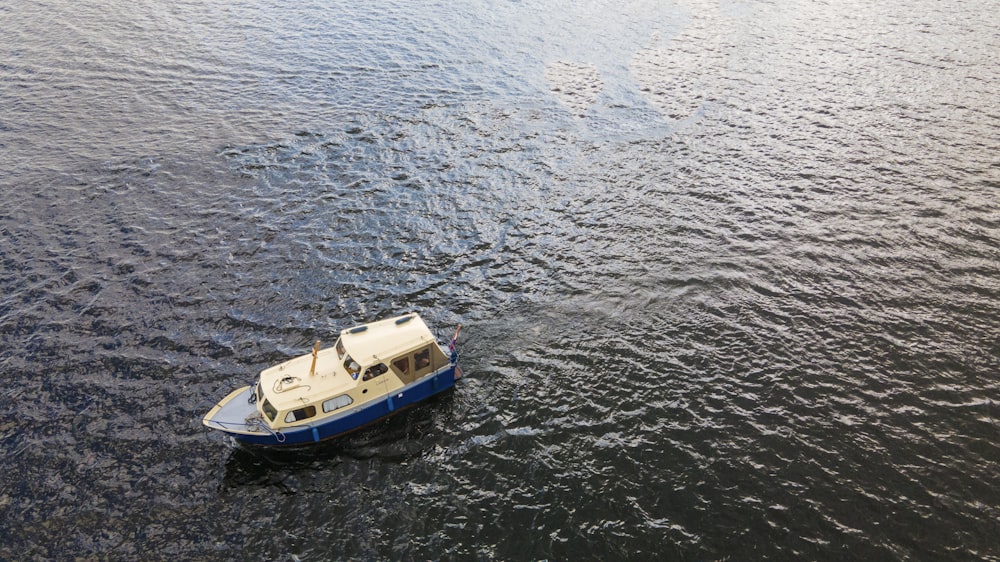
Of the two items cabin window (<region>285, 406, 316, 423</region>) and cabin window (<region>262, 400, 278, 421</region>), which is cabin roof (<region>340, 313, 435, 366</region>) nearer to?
cabin window (<region>285, 406, 316, 423</region>)

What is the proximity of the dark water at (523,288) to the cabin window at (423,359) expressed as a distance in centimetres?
230

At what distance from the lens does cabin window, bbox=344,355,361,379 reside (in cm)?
2930

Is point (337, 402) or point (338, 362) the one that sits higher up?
point (338, 362)

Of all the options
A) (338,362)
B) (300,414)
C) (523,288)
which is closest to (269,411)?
(300,414)

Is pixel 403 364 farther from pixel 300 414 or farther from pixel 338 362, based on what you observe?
pixel 300 414

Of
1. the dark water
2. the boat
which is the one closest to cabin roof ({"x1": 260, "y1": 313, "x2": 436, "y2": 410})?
the boat

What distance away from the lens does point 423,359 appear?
30.1 metres

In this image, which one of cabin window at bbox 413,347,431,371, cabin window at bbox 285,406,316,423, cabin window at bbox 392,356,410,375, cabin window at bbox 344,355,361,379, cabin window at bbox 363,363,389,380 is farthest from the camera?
cabin window at bbox 413,347,431,371

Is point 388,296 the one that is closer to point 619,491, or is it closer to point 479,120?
point 619,491

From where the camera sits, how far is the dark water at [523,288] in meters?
25.9

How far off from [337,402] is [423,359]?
169 inches

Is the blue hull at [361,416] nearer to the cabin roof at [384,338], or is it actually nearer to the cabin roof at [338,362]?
the cabin roof at [338,362]

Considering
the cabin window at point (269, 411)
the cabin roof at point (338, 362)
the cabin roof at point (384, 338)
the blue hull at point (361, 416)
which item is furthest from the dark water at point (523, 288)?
the cabin roof at point (384, 338)

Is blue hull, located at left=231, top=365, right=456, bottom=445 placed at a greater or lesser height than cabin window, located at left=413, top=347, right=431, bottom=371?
lesser
